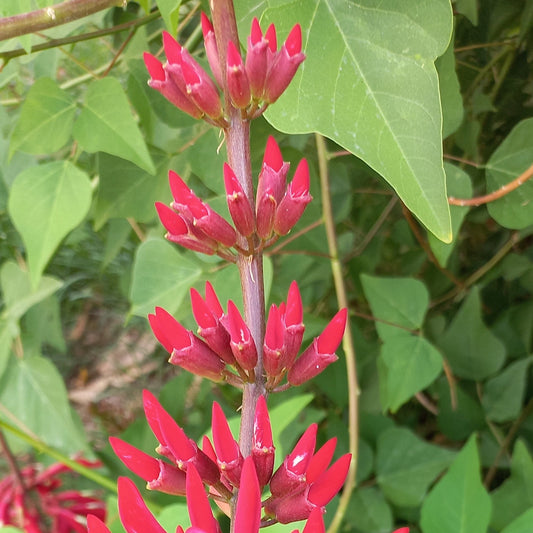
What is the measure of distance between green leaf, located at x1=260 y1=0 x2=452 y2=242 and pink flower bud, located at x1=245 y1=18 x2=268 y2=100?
0.27 ft

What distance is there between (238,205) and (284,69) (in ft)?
0.22

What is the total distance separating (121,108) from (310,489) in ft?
1.23

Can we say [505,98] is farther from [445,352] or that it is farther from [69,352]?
[69,352]

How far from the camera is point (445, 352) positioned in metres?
0.90

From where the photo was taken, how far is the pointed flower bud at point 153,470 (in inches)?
11.4

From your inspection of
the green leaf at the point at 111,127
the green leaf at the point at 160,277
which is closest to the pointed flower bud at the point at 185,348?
the green leaf at the point at 111,127

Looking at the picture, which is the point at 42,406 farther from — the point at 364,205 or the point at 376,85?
the point at 376,85

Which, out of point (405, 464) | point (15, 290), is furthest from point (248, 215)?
point (15, 290)

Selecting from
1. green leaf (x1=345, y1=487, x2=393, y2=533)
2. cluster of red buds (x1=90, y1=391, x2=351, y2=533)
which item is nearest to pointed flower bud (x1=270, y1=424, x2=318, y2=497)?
cluster of red buds (x1=90, y1=391, x2=351, y2=533)

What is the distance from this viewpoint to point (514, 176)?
549 mm

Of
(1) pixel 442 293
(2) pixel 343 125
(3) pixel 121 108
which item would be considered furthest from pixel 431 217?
(1) pixel 442 293

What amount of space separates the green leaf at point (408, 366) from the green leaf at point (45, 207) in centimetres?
35

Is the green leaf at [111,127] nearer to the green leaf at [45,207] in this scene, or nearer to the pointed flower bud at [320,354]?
the green leaf at [45,207]

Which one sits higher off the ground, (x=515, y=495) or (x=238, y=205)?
(x=238, y=205)
